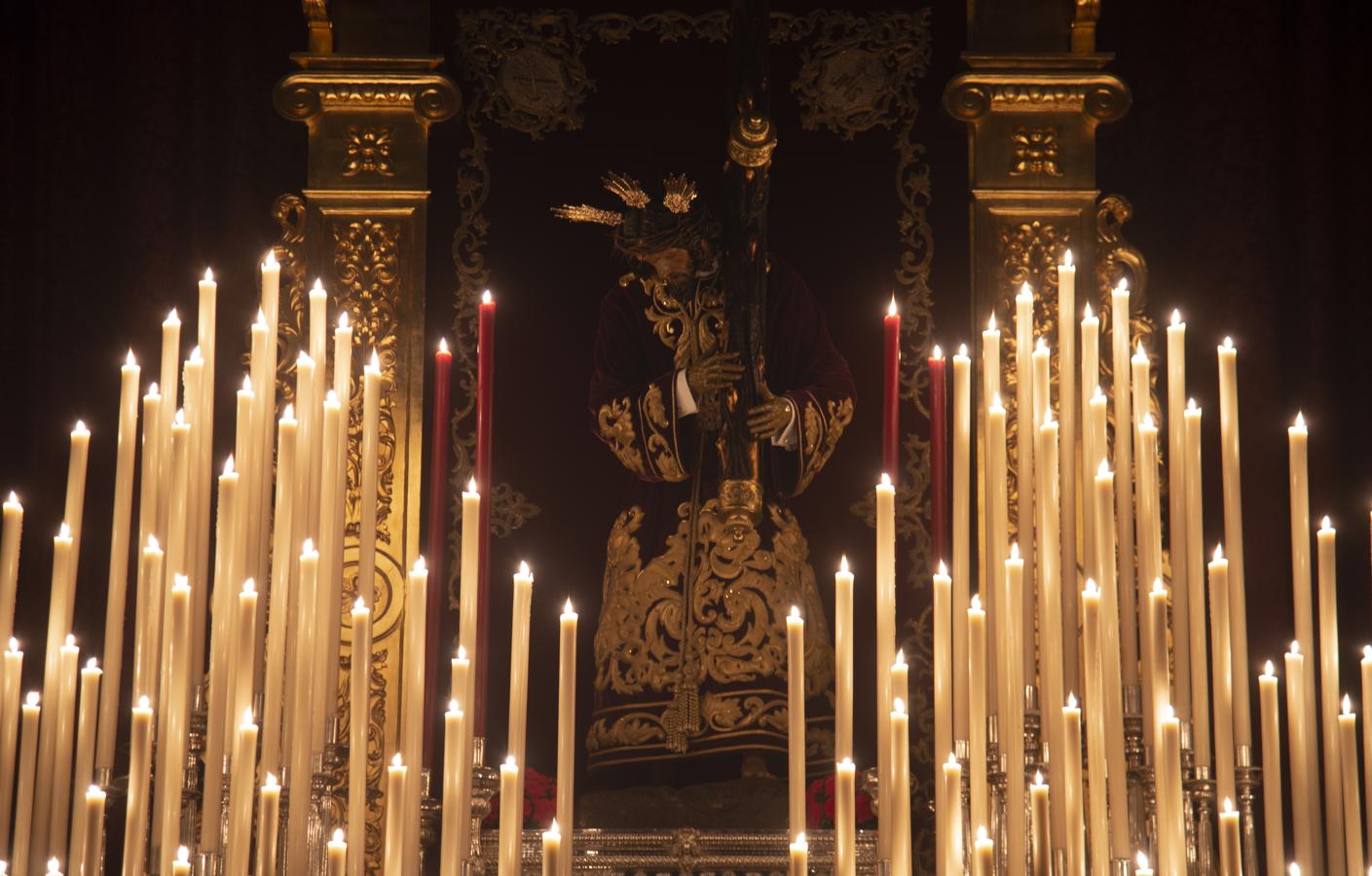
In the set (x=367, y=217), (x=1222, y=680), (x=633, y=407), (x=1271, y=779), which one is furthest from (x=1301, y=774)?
(x=367, y=217)

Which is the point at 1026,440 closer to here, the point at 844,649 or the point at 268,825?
the point at 844,649

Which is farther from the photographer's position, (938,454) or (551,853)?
(938,454)

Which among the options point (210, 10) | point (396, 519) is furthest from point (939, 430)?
point (210, 10)

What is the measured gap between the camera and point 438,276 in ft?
13.0

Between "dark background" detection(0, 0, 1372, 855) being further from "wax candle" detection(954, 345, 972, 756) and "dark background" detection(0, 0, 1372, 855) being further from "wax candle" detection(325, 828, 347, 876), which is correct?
"wax candle" detection(325, 828, 347, 876)

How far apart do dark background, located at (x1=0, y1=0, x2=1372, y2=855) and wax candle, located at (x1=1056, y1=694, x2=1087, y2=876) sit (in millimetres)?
1363

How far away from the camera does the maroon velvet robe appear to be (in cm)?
360

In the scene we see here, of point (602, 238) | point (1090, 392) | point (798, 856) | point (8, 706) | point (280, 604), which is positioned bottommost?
point (798, 856)

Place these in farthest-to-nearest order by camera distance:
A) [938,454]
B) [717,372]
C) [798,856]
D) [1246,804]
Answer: [717,372], [938,454], [1246,804], [798,856]

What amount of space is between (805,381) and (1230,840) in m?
1.53

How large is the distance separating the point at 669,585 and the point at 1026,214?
1.04 meters

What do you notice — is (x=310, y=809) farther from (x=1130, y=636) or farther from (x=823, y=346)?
(x=823, y=346)

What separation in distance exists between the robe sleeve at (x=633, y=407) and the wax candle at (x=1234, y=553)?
113 cm

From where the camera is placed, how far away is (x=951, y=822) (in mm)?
2445
